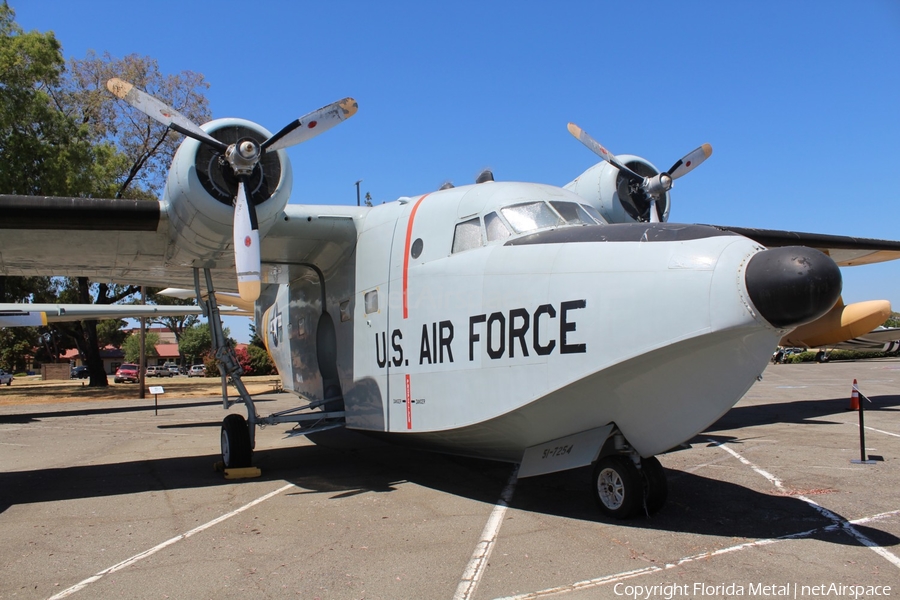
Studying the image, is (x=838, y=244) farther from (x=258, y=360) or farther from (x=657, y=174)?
(x=258, y=360)

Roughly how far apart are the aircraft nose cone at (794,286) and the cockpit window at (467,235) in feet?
9.62

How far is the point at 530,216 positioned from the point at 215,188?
12.5 ft

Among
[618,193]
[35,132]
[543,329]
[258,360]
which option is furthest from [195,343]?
[543,329]

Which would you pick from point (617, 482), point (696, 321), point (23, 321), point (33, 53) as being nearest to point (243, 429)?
point (617, 482)

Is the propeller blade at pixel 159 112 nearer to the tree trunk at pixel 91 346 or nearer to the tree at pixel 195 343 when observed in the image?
the tree trunk at pixel 91 346

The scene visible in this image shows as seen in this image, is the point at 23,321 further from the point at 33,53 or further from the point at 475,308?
the point at 475,308

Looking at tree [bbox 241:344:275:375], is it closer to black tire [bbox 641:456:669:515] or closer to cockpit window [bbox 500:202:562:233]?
cockpit window [bbox 500:202:562:233]

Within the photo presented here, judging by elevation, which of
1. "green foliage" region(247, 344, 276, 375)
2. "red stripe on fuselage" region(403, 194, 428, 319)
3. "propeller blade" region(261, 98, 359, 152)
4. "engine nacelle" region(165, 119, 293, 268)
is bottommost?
"green foliage" region(247, 344, 276, 375)

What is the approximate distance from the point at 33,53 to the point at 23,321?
13.0 metres

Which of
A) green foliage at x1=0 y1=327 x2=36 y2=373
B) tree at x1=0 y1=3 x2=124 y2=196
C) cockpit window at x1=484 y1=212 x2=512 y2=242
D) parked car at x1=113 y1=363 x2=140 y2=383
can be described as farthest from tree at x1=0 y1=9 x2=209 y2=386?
green foliage at x1=0 y1=327 x2=36 y2=373

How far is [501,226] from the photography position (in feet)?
20.7

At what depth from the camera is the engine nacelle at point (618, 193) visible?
1038cm

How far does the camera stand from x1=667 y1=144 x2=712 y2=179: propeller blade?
10891 millimetres

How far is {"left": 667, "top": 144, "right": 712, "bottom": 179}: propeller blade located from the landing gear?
6.77 m
